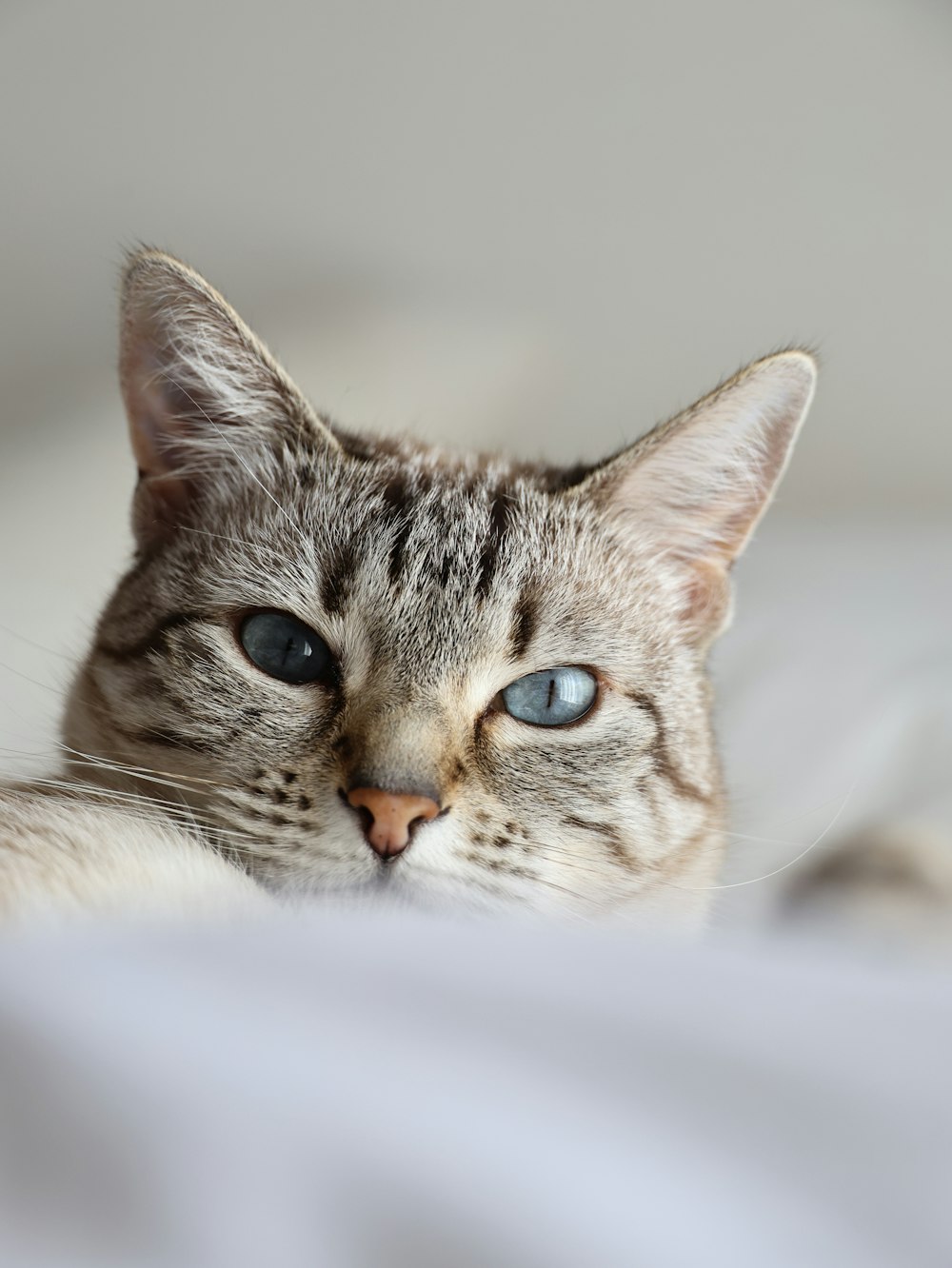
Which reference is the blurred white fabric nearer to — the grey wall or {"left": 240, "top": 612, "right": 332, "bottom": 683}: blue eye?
{"left": 240, "top": 612, "right": 332, "bottom": 683}: blue eye

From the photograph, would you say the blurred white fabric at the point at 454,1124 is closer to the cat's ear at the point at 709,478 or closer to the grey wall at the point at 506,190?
the cat's ear at the point at 709,478

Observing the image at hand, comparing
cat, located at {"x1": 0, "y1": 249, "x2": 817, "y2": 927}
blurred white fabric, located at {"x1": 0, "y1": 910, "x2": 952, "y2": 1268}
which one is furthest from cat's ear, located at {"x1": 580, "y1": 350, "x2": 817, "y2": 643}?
blurred white fabric, located at {"x1": 0, "y1": 910, "x2": 952, "y2": 1268}

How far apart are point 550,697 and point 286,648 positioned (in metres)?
0.32

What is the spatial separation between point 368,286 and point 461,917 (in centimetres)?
202

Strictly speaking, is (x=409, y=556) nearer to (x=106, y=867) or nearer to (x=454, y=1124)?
(x=106, y=867)

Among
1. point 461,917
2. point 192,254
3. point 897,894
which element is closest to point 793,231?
point 192,254

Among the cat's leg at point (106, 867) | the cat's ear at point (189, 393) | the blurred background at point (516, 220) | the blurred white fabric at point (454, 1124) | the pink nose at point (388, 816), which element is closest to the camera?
the blurred white fabric at point (454, 1124)

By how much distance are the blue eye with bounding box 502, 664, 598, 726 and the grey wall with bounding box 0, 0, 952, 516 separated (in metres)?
1.67

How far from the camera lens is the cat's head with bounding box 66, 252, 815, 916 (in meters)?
1.14

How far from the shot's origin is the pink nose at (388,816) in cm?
108

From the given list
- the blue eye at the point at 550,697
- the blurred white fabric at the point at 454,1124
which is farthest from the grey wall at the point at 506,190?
the blurred white fabric at the point at 454,1124

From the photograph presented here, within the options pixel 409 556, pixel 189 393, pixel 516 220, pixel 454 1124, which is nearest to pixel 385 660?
pixel 409 556

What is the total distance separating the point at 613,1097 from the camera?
2.08 ft

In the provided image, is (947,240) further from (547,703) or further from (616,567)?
(547,703)
